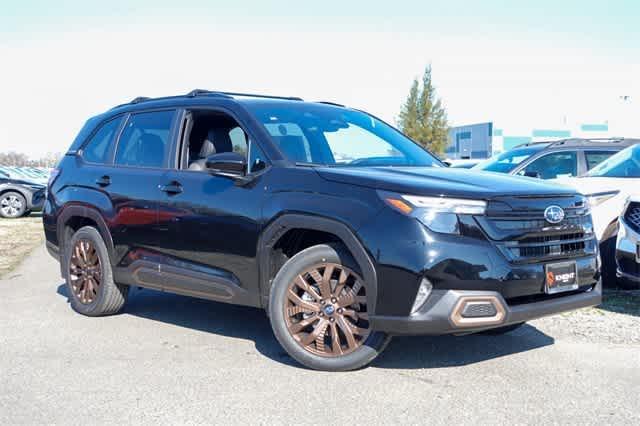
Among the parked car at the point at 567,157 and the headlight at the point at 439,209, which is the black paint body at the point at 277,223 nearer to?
the headlight at the point at 439,209

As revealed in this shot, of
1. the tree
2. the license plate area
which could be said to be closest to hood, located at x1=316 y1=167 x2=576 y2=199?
the license plate area

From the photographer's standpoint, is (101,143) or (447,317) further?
(101,143)

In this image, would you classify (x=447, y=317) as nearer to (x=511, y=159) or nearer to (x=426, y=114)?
(x=511, y=159)

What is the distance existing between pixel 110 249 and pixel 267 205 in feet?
6.52

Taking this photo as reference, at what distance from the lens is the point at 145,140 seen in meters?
6.12

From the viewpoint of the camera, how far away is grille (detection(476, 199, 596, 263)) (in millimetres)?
4230

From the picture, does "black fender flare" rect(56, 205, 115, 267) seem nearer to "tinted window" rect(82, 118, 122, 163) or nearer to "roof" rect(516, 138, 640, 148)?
"tinted window" rect(82, 118, 122, 163)

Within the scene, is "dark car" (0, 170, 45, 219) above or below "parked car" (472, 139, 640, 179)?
below

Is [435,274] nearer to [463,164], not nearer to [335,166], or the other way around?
[335,166]

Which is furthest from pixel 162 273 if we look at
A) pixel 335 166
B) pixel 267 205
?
pixel 335 166

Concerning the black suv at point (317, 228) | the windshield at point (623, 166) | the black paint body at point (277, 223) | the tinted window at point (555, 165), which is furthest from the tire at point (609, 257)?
the tinted window at point (555, 165)

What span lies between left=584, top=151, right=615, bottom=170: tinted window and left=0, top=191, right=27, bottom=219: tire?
601 inches

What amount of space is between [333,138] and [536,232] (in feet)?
5.83

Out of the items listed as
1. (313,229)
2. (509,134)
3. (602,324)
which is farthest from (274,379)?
(509,134)
